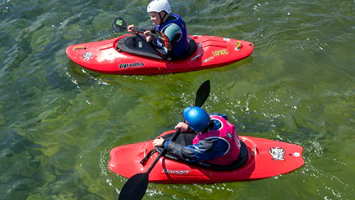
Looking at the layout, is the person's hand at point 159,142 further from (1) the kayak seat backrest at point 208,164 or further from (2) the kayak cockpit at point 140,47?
(2) the kayak cockpit at point 140,47

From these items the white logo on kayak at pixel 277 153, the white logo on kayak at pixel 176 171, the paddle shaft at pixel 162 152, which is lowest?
the white logo on kayak at pixel 277 153

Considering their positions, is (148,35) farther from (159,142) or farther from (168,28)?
(159,142)

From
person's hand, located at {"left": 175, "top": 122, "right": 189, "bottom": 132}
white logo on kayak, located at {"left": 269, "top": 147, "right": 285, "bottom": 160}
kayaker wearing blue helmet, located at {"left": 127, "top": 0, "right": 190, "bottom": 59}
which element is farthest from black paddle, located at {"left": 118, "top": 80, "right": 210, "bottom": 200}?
kayaker wearing blue helmet, located at {"left": 127, "top": 0, "right": 190, "bottom": 59}

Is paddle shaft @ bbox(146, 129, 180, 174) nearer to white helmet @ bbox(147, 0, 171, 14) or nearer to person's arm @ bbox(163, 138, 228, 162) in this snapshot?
person's arm @ bbox(163, 138, 228, 162)

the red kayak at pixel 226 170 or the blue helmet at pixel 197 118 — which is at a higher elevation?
the blue helmet at pixel 197 118

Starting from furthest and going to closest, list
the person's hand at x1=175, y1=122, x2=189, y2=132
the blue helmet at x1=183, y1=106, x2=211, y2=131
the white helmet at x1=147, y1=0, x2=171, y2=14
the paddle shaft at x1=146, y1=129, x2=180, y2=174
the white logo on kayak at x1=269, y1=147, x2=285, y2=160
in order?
the white helmet at x1=147, y1=0, x2=171, y2=14 → the white logo on kayak at x1=269, y1=147, x2=285, y2=160 → the person's hand at x1=175, y1=122, x2=189, y2=132 → the paddle shaft at x1=146, y1=129, x2=180, y2=174 → the blue helmet at x1=183, y1=106, x2=211, y2=131

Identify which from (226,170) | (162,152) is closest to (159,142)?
(162,152)

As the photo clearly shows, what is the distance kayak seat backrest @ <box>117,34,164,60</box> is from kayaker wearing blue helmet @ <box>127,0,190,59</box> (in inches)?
8.6

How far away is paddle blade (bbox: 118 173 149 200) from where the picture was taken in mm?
5484

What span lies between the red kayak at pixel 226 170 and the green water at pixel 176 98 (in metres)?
0.17

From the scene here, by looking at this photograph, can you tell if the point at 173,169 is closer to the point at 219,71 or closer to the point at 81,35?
the point at 219,71

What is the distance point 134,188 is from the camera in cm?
552

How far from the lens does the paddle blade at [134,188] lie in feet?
18.0

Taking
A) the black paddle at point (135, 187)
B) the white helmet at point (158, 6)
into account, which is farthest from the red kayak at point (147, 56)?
the black paddle at point (135, 187)
